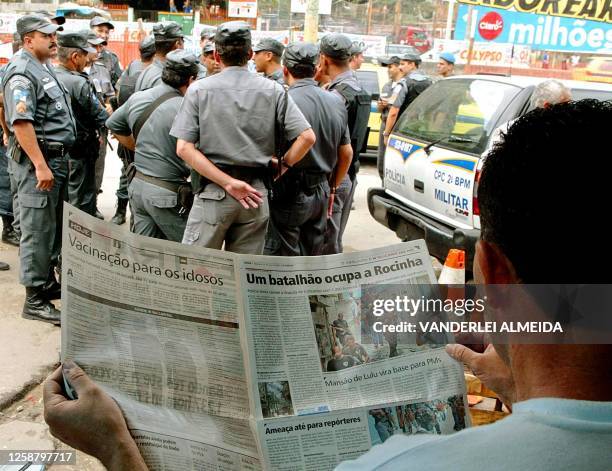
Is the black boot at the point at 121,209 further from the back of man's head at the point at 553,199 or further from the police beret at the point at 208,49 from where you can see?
the back of man's head at the point at 553,199

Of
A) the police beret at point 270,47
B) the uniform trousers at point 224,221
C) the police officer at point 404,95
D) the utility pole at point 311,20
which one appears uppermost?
the utility pole at point 311,20

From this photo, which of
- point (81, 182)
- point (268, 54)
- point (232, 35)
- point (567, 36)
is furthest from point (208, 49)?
point (567, 36)

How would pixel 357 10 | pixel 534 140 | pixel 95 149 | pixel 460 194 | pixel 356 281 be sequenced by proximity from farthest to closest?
1. pixel 357 10
2. pixel 95 149
3. pixel 460 194
4. pixel 356 281
5. pixel 534 140

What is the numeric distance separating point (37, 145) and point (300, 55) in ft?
5.59

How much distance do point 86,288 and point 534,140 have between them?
98 centimetres

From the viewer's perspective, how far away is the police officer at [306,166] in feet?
14.1

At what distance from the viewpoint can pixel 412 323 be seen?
1576 millimetres

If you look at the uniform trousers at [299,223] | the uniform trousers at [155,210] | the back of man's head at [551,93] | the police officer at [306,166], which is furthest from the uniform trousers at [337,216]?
the back of man's head at [551,93]

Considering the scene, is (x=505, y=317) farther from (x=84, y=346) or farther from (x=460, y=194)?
(x=460, y=194)

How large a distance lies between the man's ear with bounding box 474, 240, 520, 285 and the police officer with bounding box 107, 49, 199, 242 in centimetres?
309

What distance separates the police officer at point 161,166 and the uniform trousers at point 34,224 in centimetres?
65

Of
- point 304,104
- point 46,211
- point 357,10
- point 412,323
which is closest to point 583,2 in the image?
point 304,104

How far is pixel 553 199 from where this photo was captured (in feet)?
2.69

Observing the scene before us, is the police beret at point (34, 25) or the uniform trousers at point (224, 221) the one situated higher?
the police beret at point (34, 25)
